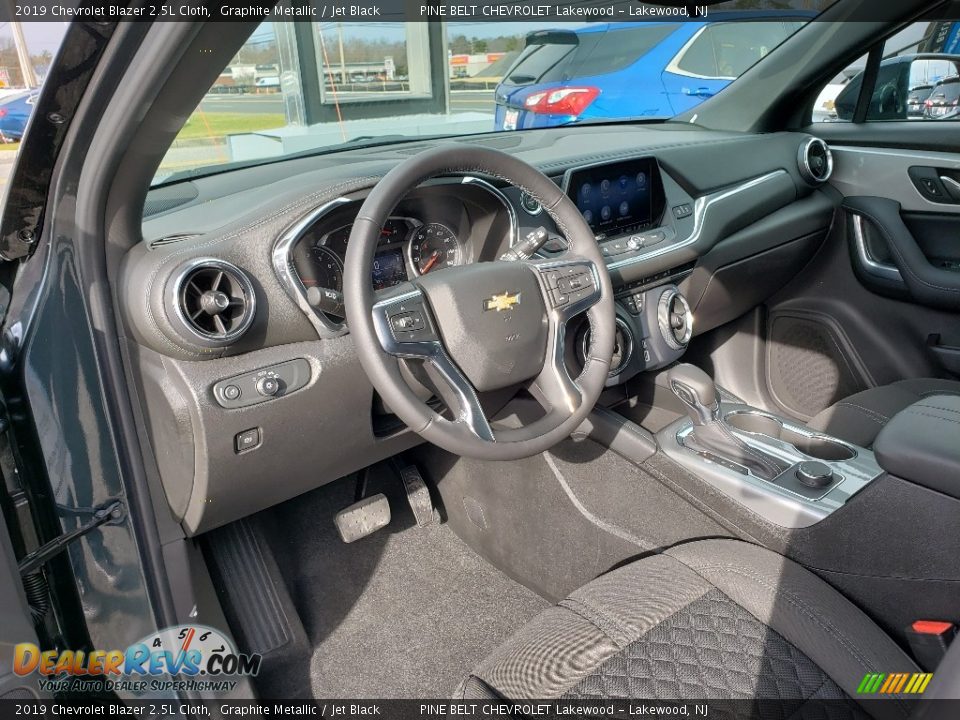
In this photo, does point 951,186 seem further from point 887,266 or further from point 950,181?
point 887,266

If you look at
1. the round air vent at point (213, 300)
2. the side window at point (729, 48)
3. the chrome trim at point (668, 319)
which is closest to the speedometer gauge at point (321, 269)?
the round air vent at point (213, 300)

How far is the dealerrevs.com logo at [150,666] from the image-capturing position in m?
1.58

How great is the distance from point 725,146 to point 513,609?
5.63ft

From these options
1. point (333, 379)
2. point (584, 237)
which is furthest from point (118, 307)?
point (584, 237)

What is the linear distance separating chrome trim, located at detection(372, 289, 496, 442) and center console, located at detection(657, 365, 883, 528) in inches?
25.0

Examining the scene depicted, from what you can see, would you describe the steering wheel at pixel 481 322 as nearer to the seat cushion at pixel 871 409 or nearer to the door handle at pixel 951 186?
the seat cushion at pixel 871 409

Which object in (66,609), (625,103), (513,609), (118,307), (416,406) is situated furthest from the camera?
(625,103)

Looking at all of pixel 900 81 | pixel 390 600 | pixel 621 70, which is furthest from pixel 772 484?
pixel 621 70

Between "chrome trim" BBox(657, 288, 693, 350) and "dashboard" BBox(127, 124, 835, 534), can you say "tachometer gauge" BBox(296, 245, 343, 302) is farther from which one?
"chrome trim" BBox(657, 288, 693, 350)

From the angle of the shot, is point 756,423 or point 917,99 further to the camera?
point 917,99

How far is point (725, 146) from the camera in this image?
262 centimetres

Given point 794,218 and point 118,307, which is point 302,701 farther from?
point 794,218

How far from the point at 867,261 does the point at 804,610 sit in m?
1.72

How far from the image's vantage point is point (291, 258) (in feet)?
4.94
